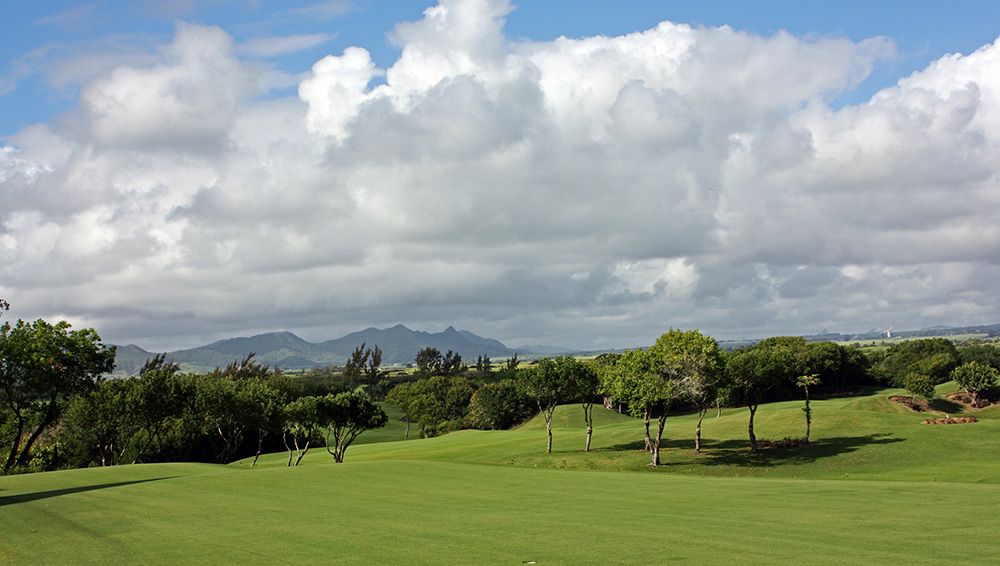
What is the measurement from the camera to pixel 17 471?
6850 centimetres

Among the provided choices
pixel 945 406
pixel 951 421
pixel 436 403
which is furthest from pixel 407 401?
pixel 951 421

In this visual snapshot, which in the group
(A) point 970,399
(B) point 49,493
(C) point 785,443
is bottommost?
(C) point 785,443

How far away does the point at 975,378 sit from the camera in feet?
347

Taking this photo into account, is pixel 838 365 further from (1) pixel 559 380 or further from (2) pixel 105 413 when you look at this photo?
(2) pixel 105 413

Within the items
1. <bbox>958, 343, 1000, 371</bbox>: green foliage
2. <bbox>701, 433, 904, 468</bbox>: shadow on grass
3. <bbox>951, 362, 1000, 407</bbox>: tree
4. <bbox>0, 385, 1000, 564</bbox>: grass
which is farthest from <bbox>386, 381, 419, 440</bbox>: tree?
<bbox>958, 343, 1000, 371</bbox>: green foliage

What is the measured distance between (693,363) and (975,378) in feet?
217

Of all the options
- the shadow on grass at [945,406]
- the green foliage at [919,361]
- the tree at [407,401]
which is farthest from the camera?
the tree at [407,401]

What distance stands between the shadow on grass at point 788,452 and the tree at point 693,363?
18.3 feet

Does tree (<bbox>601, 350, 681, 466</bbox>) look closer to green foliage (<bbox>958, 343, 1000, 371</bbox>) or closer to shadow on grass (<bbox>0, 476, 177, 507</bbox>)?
shadow on grass (<bbox>0, 476, 177, 507</bbox>)

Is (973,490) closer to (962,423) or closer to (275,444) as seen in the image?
(962,423)

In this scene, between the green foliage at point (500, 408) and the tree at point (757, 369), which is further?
the green foliage at point (500, 408)

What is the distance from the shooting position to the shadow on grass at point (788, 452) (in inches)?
2507

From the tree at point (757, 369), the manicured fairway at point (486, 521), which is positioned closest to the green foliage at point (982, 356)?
the tree at point (757, 369)

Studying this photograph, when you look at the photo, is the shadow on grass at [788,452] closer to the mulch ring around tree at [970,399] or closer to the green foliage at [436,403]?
the mulch ring around tree at [970,399]
